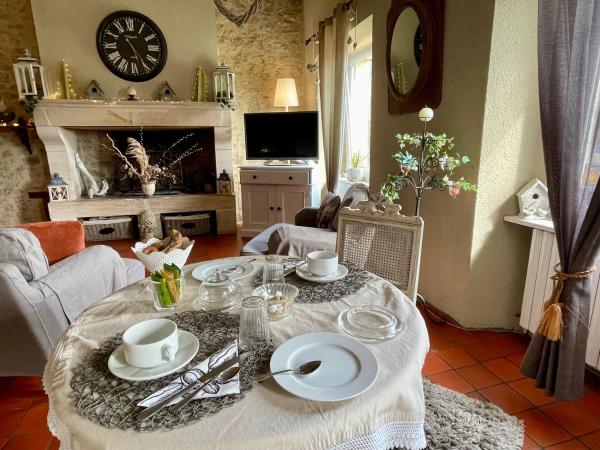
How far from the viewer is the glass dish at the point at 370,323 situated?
34.5 inches

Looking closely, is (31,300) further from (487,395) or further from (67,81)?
(67,81)

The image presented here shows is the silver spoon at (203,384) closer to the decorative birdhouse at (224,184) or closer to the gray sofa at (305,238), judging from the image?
the gray sofa at (305,238)

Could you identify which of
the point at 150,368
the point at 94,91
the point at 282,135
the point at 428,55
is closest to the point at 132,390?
the point at 150,368

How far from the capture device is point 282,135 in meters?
4.23

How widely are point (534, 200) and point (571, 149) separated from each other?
636 mm

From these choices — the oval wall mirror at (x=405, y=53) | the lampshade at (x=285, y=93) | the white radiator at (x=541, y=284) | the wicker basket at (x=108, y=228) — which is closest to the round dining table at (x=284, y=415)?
the white radiator at (x=541, y=284)

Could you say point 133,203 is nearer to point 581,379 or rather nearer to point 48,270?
point 48,270

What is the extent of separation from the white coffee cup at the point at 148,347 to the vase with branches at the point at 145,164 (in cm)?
376

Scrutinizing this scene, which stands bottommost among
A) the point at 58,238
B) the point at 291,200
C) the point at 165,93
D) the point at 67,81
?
the point at 291,200

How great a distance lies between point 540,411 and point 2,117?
18.3 ft

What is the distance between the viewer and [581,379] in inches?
57.9

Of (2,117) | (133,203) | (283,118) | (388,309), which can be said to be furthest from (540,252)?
(2,117)

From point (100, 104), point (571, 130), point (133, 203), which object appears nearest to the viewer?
point (571, 130)

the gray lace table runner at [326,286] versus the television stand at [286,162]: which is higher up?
the television stand at [286,162]
